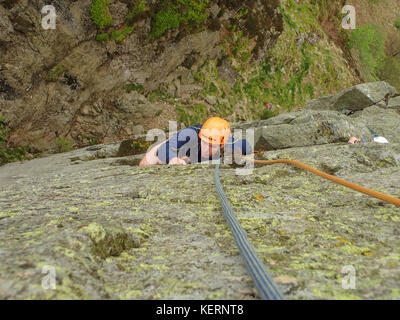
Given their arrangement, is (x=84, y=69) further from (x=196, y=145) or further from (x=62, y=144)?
(x=196, y=145)

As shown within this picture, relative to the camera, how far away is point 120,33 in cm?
1125

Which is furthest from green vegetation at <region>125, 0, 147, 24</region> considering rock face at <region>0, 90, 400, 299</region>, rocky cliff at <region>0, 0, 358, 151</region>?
rock face at <region>0, 90, 400, 299</region>

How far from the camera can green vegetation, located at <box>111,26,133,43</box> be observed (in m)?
11.1

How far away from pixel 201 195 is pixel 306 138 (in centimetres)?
391

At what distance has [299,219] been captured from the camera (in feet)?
8.02

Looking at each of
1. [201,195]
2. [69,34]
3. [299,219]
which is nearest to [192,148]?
[201,195]

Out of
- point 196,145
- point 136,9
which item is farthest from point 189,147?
point 136,9

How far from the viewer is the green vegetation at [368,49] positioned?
2931 cm

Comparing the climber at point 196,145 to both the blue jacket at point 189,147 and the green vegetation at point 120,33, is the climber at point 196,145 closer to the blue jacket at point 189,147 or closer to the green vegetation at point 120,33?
the blue jacket at point 189,147

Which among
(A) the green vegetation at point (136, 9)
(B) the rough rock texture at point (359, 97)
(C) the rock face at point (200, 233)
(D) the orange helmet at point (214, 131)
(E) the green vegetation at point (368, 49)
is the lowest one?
(C) the rock face at point (200, 233)

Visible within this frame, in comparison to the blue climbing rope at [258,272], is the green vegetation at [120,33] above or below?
above

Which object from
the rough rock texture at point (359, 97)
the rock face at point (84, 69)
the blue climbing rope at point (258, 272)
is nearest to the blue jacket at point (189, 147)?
the blue climbing rope at point (258, 272)

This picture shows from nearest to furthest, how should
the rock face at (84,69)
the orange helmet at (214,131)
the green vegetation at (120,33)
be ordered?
the orange helmet at (214,131) → the rock face at (84,69) → the green vegetation at (120,33)

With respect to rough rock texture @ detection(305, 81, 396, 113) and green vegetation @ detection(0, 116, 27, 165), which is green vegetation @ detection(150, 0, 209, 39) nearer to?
green vegetation @ detection(0, 116, 27, 165)
